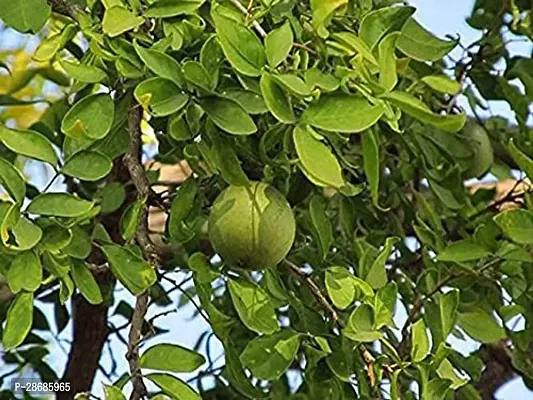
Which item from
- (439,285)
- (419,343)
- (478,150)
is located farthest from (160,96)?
(478,150)

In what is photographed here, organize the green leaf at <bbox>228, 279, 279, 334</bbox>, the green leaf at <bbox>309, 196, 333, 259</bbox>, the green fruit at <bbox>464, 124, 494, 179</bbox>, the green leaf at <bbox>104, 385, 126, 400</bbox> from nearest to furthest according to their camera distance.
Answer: the green leaf at <bbox>104, 385, 126, 400</bbox>
the green leaf at <bbox>228, 279, 279, 334</bbox>
the green leaf at <bbox>309, 196, 333, 259</bbox>
the green fruit at <bbox>464, 124, 494, 179</bbox>

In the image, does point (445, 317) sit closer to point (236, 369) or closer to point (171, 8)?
point (236, 369)

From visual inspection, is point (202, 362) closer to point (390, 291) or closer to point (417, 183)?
point (390, 291)

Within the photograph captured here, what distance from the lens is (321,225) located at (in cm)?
86

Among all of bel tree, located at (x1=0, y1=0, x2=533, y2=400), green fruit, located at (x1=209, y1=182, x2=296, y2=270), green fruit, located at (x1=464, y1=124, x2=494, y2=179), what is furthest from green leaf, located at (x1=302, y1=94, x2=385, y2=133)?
green fruit, located at (x1=464, y1=124, x2=494, y2=179)

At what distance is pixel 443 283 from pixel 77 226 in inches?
12.6

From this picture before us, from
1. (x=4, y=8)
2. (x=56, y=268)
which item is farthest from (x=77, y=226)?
(x=4, y=8)

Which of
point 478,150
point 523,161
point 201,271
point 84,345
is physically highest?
point 523,161

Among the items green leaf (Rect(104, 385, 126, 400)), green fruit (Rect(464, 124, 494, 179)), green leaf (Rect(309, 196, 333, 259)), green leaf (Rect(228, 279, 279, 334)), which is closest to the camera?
green leaf (Rect(104, 385, 126, 400))

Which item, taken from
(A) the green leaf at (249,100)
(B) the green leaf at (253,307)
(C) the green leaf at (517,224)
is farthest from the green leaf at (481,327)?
(A) the green leaf at (249,100)

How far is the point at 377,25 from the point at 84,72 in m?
0.18

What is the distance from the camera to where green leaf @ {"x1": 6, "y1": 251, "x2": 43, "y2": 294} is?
707mm

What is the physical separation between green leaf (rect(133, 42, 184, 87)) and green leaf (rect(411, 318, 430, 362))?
226mm

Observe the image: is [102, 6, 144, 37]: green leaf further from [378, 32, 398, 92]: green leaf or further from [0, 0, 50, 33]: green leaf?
[378, 32, 398, 92]: green leaf
